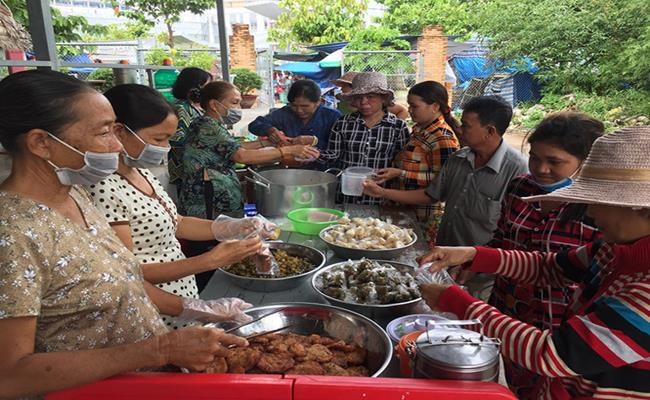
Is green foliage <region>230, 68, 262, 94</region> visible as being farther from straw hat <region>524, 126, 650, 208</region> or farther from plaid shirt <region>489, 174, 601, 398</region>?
straw hat <region>524, 126, 650, 208</region>

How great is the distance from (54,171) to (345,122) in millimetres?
2899

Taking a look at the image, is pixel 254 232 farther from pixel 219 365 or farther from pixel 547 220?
pixel 547 220

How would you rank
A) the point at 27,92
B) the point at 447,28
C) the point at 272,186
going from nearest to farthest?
the point at 27,92, the point at 272,186, the point at 447,28

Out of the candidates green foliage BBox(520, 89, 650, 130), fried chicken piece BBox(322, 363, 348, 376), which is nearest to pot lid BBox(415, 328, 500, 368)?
fried chicken piece BBox(322, 363, 348, 376)

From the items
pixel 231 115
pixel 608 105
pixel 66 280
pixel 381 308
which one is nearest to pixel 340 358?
pixel 381 308

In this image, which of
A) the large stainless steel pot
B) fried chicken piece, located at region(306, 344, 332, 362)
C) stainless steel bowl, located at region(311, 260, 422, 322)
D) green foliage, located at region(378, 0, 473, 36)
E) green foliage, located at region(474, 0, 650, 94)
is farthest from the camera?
green foliage, located at region(378, 0, 473, 36)

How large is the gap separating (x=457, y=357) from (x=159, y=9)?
629 inches

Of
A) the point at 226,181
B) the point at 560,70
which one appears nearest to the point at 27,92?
the point at 226,181

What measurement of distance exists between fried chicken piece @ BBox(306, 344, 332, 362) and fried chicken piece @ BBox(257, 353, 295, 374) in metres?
0.07

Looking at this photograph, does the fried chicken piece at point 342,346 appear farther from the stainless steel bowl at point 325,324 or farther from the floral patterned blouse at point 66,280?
the floral patterned blouse at point 66,280

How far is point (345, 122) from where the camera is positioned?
152 inches

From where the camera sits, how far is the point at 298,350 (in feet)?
4.93

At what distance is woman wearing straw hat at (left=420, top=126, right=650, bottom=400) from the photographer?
1035 mm

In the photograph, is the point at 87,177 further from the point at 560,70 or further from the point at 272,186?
the point at 560,70
